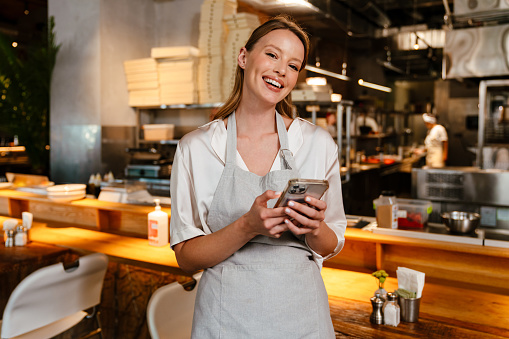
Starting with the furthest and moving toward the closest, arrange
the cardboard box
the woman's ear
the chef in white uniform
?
the chef in white uniform
the cardboard box
the woman's ear

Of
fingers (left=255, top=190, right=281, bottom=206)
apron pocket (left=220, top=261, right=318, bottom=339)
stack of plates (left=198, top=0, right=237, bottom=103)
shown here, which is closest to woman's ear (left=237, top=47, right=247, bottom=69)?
fingers (left=255, top=190, right=281, bottom=206)

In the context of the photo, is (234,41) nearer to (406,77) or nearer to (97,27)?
(97,27)

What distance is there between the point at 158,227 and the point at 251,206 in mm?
2003

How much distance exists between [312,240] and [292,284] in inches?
5.4

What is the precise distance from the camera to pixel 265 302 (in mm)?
1241

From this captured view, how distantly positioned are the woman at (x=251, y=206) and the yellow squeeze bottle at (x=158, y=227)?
5.88 feet

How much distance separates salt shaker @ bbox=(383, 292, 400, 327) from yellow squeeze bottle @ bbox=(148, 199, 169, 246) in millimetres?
1680

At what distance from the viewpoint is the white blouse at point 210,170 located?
1.31 metres

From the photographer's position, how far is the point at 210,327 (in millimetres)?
1271

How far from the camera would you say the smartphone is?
1.01 metres

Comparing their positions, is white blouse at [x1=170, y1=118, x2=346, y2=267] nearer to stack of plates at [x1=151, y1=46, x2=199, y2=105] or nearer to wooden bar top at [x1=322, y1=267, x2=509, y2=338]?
wooden bar top at [x1=322, y1=267, x2=509, y2=338]

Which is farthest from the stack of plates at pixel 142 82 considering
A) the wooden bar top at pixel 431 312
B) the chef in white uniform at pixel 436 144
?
the chef in white uniform at pixel 436 144

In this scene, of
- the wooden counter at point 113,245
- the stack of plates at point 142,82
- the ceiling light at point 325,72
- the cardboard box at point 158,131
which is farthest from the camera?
the ceiling light at point 325,72

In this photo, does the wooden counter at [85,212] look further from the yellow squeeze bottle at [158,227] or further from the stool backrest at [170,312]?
the stool backrest at [170,312]
